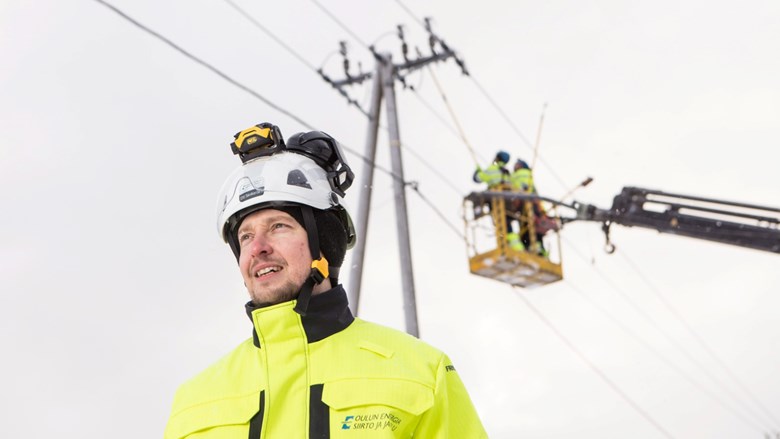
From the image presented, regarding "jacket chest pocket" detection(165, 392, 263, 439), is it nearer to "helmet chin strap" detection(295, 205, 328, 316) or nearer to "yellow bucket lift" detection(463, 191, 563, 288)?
"helmet chin strap" detection(295, 205, 328, 316)

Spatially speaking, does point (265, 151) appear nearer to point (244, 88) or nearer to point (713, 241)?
point (244, 88)

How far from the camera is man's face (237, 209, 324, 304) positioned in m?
3.16

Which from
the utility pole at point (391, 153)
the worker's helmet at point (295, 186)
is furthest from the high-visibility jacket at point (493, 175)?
the worker's helmet at point (295, 186)

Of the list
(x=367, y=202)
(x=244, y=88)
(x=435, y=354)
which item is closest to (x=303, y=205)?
(x=435, y=354)

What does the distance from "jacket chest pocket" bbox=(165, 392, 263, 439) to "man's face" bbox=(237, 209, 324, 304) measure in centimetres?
35

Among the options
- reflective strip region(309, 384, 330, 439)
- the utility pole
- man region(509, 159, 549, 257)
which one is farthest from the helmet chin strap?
man region(509, 159, 549, 257)

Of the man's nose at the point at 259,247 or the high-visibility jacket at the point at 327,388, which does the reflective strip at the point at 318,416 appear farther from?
the man's nose at the point at 259,247

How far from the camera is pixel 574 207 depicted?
15.3m

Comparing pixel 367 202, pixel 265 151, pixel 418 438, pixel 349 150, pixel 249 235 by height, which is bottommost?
pixel 418 438

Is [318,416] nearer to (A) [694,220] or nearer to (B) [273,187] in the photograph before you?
(B) [273,187]

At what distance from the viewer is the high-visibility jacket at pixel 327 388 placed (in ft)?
9.84

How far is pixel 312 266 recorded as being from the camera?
3246 mm

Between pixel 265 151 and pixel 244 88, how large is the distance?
8.04m

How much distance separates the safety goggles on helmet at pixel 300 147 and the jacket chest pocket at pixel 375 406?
909 mm
